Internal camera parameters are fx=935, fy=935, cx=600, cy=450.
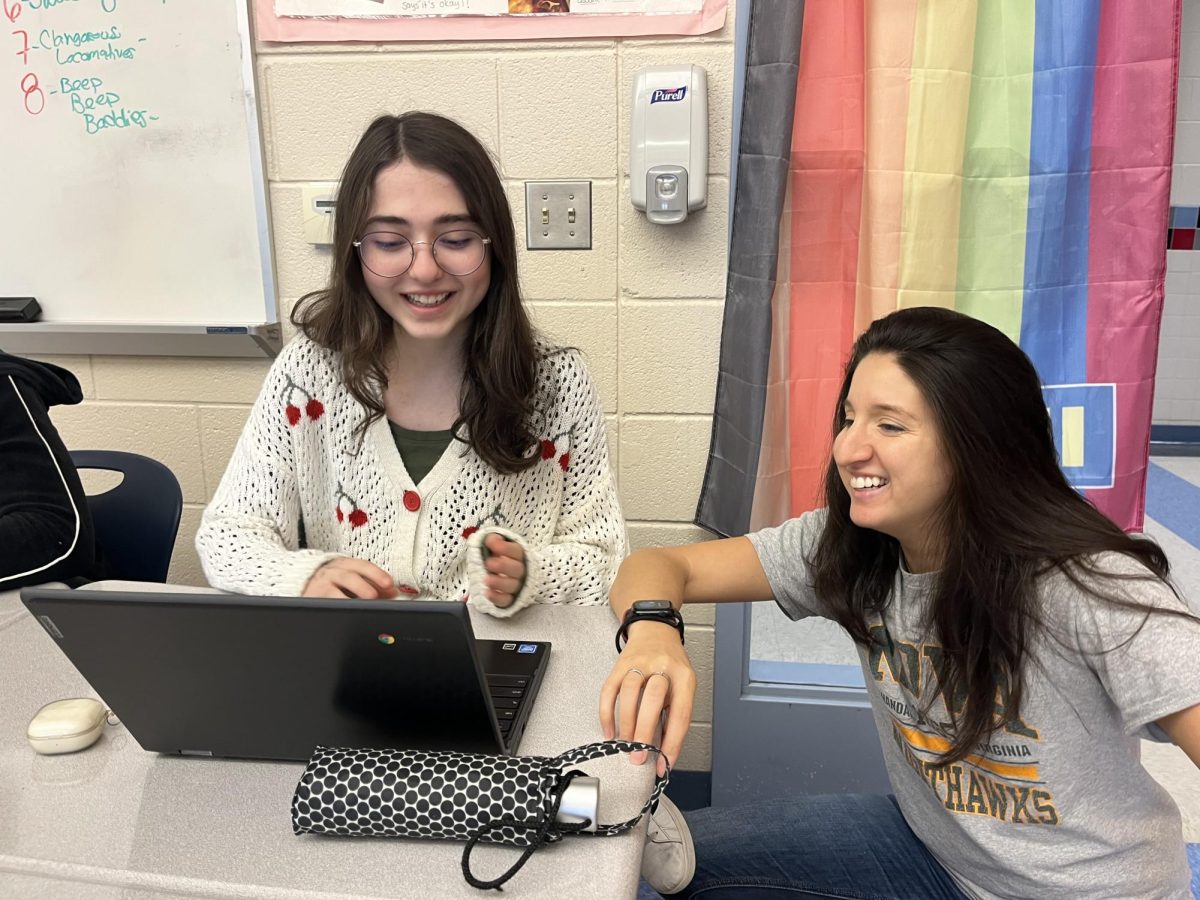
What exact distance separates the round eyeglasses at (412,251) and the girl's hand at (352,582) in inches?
15.6

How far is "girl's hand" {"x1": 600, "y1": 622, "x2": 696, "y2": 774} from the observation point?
859 millimetres

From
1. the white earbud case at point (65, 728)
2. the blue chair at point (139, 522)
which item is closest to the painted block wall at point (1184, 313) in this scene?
the blue chair at point (139, 522)

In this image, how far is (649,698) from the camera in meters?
0.87

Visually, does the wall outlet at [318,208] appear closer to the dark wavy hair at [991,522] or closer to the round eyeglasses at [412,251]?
the round eyeglasses at [412,251]

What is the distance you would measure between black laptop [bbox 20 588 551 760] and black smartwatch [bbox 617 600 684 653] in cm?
22

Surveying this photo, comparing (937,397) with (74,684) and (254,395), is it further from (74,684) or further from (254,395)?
(254,395)

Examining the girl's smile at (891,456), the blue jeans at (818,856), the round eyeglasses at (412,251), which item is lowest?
the blue jeans at (818,856)

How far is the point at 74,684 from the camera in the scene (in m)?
0.99

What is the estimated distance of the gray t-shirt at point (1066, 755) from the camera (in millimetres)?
900

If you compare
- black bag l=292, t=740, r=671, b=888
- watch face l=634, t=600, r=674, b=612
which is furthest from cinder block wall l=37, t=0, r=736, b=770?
black bag l=292, t=740, r=671, b=888

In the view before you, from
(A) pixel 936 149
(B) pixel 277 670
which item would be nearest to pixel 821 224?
(A) pixel 936 149

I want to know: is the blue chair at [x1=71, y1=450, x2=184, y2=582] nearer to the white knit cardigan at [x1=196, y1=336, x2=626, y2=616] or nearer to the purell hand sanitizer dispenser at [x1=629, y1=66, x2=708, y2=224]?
the white knit cardigan at [x1=196, y1=336, x2=626, y2=616]

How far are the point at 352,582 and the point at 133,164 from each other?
4.31ft

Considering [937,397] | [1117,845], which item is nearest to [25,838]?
[937,397]
